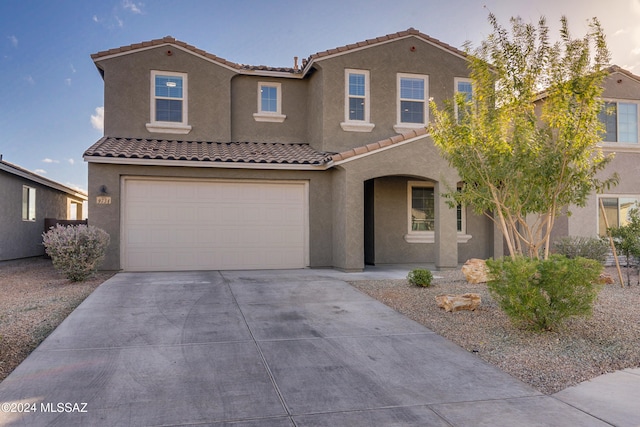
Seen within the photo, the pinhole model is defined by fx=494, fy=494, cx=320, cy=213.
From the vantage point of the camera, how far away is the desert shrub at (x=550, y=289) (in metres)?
6.41

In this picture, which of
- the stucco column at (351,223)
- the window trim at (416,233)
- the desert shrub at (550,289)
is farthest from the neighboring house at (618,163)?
the desert shrub at (550,289)

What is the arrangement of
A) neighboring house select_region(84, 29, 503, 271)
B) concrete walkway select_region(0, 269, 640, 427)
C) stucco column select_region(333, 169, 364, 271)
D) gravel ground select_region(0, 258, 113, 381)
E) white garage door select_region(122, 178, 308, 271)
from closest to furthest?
concrete walkway select_region(0, 269, 640, 427) < gravel ground select_region(0, 258, 113, 381) < stucco column select_region(333, 169, 364, 271) < neighboring house select_region(84, 29, 503, 271) < white garage door select_region(122, 178, 308, 271)

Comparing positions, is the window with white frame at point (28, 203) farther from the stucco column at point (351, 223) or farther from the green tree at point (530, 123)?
the green tree at point (530, 123)

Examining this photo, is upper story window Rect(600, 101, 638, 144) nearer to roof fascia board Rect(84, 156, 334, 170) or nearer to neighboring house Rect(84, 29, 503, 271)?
neighboring house Rect(84, 29, 503, 271)

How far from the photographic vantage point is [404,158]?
1325 centimetres

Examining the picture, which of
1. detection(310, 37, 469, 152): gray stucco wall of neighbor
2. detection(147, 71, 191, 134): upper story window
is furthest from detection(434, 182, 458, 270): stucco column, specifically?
detection(147, 71, 191, 134): upper story window

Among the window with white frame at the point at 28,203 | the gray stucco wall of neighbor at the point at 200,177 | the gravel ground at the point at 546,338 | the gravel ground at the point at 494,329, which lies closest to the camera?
the gravel ground at the point at 546,338

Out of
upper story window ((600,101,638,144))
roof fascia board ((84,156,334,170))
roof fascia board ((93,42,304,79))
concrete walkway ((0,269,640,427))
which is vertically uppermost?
roof fascia board ((93,42,304,79))

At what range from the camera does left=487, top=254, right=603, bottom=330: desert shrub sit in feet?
21.0

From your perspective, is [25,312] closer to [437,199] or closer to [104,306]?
[104,306]

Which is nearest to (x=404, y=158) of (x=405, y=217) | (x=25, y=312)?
(x=405, y=217)

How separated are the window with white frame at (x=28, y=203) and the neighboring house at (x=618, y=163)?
18.6 meters

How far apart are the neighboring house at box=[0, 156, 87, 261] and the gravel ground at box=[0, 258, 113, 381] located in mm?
3184

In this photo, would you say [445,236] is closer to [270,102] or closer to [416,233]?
[416,233]
